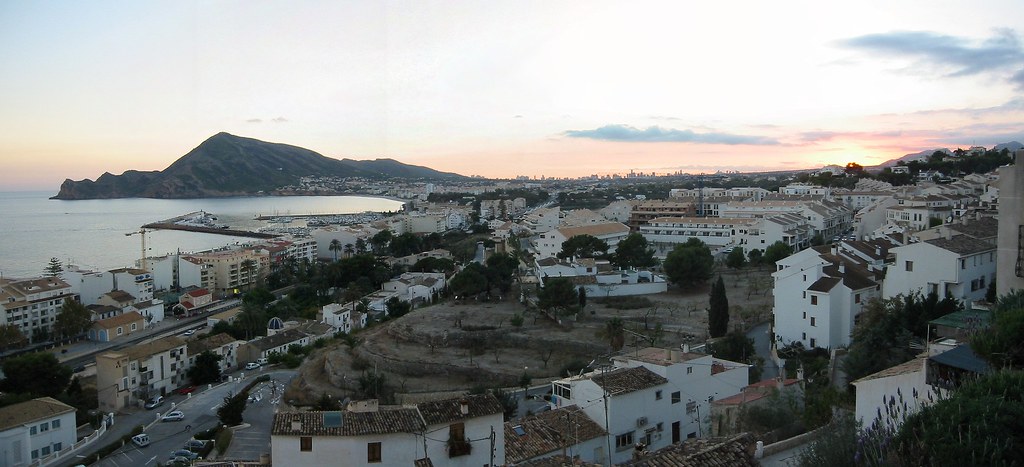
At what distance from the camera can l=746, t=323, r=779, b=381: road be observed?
35.8 feet

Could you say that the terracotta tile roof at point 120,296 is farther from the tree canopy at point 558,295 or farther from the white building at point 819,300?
the white building at point 819,300

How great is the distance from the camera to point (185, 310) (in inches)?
1059

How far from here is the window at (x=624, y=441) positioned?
23.4 ft

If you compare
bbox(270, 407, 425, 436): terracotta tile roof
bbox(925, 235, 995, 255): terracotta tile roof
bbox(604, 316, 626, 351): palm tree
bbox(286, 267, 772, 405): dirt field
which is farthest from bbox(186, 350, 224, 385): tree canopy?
bbox(925, 235, 995, 255): terracotta tile roof

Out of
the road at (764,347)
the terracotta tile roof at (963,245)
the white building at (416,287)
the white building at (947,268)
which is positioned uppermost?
the terracotta tile roof at (963,245)

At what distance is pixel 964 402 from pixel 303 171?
14162 cm

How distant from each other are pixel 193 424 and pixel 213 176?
112 m

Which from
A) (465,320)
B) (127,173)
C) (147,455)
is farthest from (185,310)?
(127,173)

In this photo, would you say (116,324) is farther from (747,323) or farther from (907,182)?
(907,182)

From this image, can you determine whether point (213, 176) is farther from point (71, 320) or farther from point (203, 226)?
point (71, 320)

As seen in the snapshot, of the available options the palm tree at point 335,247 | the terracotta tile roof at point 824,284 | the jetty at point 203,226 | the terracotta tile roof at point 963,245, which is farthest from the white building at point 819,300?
the jetty at point 203,226

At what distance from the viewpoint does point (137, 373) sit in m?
15.9

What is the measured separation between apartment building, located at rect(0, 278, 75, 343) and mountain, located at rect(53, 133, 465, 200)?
93.9 meters

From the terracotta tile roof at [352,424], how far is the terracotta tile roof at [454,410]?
94mm
